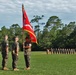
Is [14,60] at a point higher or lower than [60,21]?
lower

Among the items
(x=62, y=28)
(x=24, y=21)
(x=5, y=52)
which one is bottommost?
(x=5, y=52)

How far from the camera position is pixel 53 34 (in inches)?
4911

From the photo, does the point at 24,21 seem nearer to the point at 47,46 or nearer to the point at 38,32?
the point at 47,46

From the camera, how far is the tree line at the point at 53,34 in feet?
365

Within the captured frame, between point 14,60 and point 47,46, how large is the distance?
327 feet

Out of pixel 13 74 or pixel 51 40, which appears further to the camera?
pixel 51 40

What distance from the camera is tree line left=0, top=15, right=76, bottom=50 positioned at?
11118cm

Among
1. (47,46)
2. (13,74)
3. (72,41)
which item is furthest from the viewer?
(47,46)

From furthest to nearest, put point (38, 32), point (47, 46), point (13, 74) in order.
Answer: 1. point (38, 32)
2. point (47, 46)
3. point (13, 74)

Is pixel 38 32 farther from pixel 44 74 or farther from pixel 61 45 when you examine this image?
pixel 44 74

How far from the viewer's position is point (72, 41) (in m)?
108

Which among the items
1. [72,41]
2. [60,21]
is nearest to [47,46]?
[72,41]

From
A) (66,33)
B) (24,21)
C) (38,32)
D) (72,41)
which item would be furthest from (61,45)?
(24,21)

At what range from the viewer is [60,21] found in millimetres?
136250
